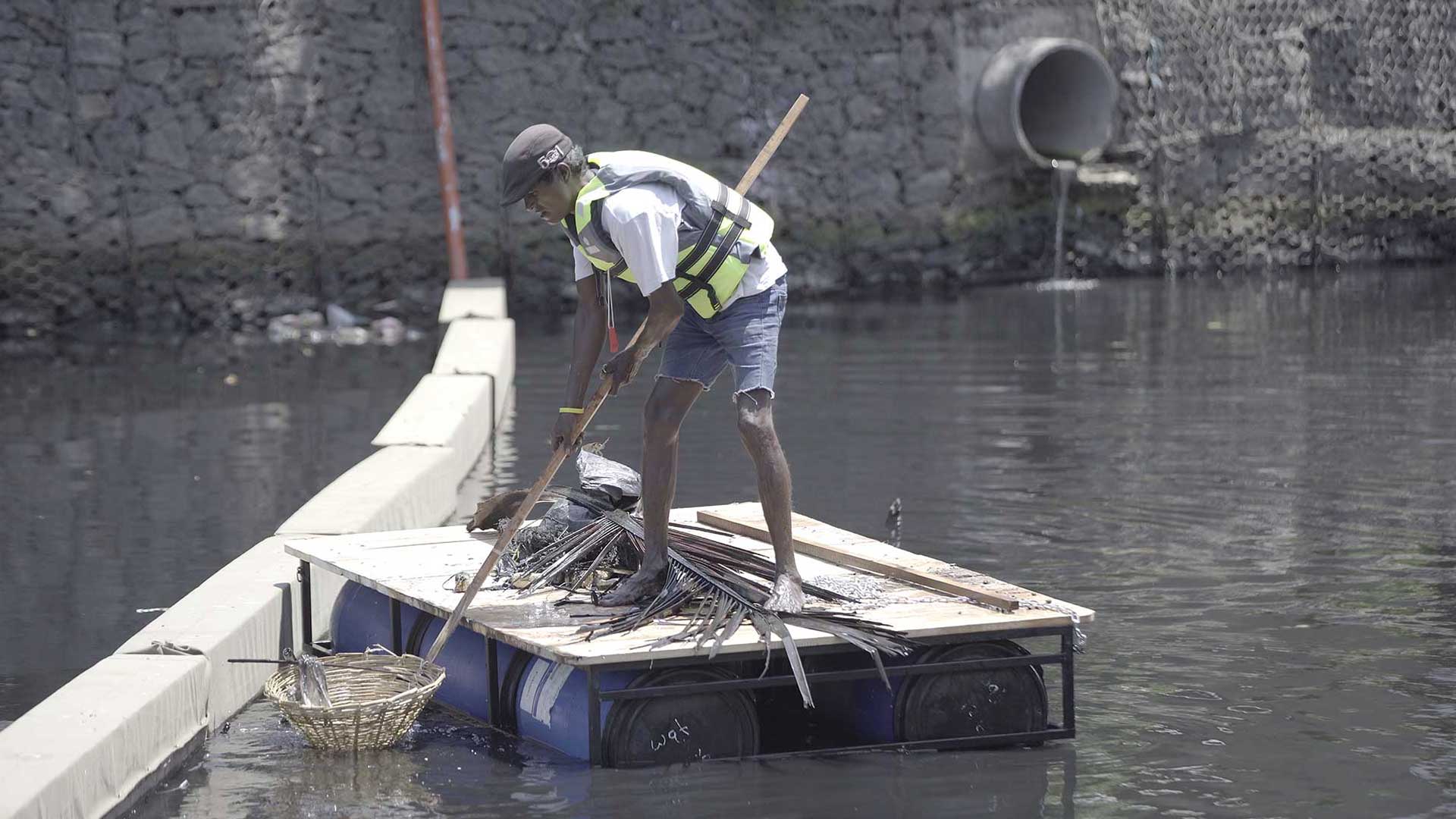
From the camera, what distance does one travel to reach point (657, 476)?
6.36 m

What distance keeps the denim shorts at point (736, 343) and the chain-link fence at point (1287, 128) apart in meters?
14.7

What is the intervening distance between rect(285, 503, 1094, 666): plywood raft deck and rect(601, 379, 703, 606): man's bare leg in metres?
0.17

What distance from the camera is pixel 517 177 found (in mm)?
6016

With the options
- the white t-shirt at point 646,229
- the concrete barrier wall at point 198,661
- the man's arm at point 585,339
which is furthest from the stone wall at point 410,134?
the white t-shirt at point 646,229

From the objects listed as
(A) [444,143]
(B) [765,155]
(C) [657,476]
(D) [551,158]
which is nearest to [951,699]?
(C) [657,476]

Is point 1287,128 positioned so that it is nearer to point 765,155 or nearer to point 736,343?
point 765,155

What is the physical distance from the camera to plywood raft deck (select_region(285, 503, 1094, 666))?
18.9ft

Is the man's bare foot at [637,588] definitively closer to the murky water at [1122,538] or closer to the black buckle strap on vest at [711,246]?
the murky water at [1122,538]

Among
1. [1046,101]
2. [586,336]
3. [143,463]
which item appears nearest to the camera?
[586,336]

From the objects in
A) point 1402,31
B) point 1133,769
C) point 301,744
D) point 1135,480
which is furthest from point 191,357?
point 1402,31

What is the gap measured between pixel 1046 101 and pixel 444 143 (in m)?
6.98

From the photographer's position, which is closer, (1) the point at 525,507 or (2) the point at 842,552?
(1) the point at 525,507

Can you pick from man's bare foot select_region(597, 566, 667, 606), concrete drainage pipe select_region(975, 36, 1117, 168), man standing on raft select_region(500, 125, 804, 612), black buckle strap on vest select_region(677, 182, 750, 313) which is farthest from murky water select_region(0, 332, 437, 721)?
concrete drainage pipe select_region(975, 36, 1117, 168)

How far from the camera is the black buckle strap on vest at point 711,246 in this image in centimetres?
611
